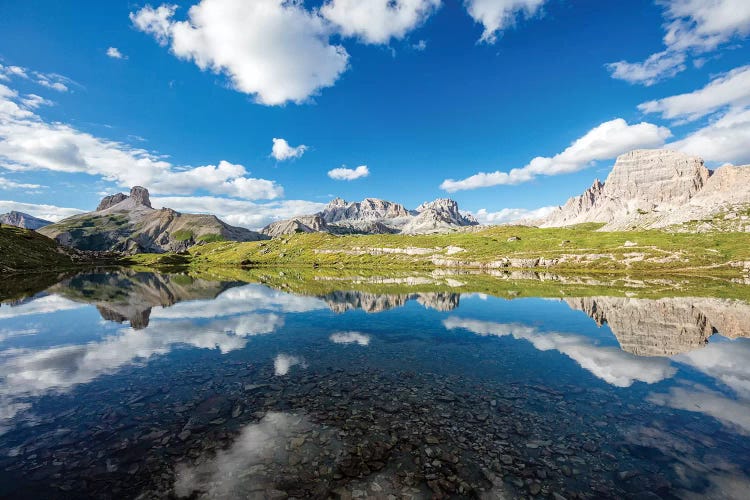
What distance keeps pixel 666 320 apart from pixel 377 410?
149 ft

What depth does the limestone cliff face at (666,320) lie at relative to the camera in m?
34.8

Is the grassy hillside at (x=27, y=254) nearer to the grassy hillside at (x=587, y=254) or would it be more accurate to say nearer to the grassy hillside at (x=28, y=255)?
the grassy hillside at (x=28, y=255)

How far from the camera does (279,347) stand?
3462 centimetres

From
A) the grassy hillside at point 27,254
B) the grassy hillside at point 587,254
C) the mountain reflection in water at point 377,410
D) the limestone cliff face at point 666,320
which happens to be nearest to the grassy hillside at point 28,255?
the grassy hillside at point 27,254

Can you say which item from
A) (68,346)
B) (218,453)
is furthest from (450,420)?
(68,346)

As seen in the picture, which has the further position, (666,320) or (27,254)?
(27,254)

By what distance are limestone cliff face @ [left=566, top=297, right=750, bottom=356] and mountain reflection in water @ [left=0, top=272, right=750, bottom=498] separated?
0.43 m

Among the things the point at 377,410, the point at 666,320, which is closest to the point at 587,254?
the point at 666,320

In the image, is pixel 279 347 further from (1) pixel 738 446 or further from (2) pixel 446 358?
(1) pixel 738 446

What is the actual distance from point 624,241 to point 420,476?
561 ft

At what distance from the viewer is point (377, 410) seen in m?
20.6

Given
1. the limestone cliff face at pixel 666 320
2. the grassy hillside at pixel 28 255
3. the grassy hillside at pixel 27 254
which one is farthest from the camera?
the grassy hillside at pixel 27 254

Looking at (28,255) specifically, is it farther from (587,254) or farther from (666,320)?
(587,254)

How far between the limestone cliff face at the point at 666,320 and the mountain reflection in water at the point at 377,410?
427 mm
